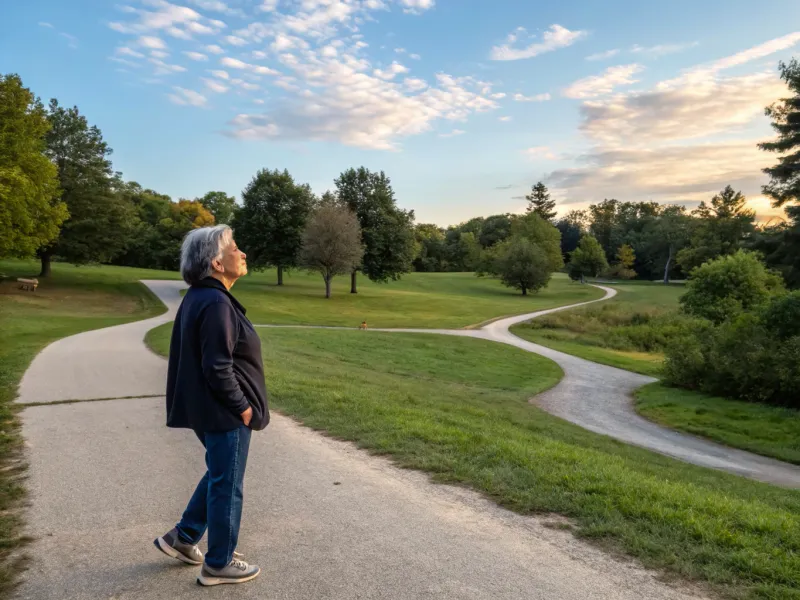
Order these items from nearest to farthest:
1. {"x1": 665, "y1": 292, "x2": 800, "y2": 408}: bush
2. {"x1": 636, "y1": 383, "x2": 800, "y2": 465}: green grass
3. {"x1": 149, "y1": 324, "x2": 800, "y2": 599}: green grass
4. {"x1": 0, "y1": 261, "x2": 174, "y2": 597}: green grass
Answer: {"x1": 149, "y1": 324, "x2": 800, "y2": 599}: green grass
{"x1": 0, "y1": 261, "x2": 174, "y2": 597}: green grass
{"x1": 636, "y1": 383, "x2": 800, "y2": 465}: green grass
{"x1": 665, "y1": 292, "x2": 800, "y2": 408}: bush

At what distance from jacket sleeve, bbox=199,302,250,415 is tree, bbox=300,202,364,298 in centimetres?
4250

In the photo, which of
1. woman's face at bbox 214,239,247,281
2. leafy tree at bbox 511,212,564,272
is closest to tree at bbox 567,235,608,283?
leafy tree at bbox 511,212,564,272

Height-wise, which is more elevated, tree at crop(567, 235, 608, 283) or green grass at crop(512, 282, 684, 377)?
tree at crop(567, 235, 608, 283)

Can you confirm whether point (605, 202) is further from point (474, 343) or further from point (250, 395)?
point (250, 395)

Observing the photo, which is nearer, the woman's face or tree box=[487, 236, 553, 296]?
the woman's face

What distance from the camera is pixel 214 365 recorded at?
3.33 m

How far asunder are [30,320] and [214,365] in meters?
27.4

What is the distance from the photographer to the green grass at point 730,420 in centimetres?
1397

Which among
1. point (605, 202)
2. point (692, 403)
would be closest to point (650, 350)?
point (692, 403)

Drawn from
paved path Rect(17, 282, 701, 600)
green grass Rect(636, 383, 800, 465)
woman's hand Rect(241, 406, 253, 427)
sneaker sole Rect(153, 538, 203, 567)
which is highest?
woman's hand Rect(241, 406, 253, 427)

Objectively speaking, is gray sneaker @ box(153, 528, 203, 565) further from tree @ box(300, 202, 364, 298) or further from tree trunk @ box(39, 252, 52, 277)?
tree trunk @ box(39, 252, 52, 277)

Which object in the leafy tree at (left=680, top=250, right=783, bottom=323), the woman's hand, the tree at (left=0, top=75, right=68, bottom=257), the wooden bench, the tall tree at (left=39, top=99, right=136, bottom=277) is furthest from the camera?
the tall tree at (left=39, top=99, right=136, bottom=277)

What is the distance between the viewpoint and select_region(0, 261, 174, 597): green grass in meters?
4.55

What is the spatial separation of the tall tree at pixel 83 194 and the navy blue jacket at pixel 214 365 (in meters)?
42.1
